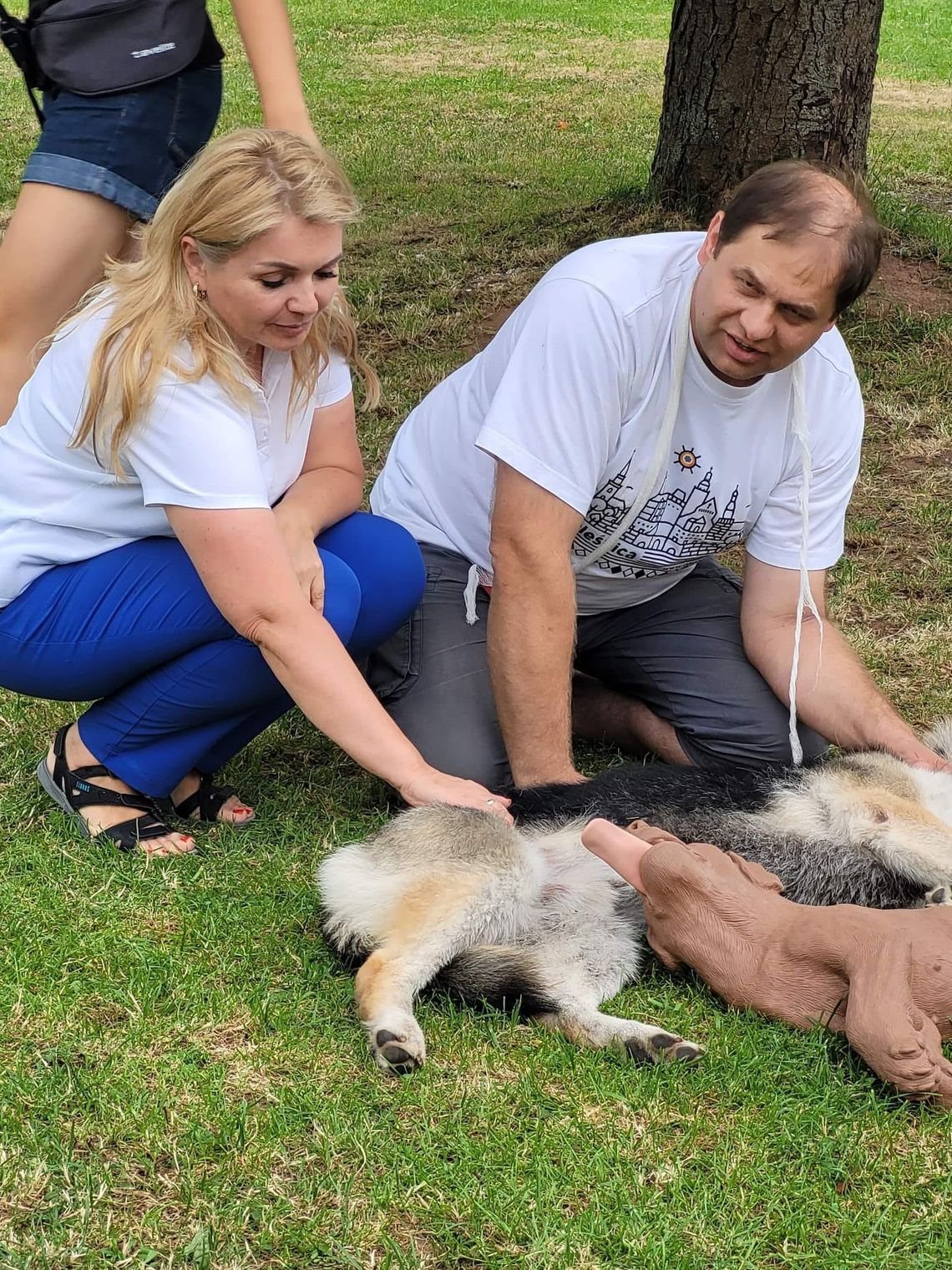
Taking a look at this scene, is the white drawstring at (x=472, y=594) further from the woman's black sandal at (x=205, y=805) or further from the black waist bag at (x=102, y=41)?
the black waist bag at (x=102, y=41)

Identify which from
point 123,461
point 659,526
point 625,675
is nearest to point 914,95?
point 625,675

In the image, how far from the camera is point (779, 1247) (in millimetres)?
2246

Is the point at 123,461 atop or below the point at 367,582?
atop

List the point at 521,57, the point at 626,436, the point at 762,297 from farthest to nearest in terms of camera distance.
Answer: the point at 521,57, the point at 626,436, the point at 762,297

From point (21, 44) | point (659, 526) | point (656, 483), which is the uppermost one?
point (21, 44)

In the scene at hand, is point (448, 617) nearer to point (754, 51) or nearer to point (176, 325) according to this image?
point (176, 325)

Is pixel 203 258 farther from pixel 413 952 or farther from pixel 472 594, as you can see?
pixel 413 952

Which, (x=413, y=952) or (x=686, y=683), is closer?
(x=413, y=952)

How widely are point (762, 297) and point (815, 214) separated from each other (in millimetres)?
229

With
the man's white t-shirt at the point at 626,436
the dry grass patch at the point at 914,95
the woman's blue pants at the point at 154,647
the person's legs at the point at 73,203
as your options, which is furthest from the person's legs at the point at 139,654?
the dry grass patch at the point at 914,95

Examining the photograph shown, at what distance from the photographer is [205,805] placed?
3555 mm

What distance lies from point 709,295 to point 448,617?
123cm

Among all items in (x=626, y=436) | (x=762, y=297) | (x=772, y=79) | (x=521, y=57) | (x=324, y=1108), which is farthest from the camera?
(x=521, y=57)

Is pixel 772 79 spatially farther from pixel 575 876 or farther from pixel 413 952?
pixel 413 952
